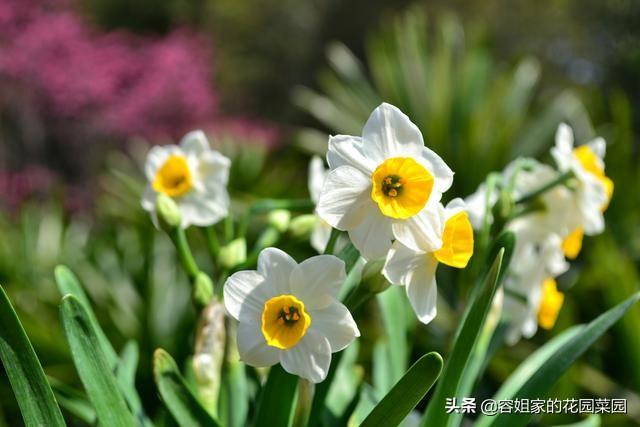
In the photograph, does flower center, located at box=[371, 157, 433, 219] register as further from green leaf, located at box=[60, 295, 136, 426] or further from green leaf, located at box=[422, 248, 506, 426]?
green leaf, located at box=[60, 295, 136, 426]

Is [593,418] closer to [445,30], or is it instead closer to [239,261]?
[239,261]

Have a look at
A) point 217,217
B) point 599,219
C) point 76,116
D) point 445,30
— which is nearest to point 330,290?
point 217,217

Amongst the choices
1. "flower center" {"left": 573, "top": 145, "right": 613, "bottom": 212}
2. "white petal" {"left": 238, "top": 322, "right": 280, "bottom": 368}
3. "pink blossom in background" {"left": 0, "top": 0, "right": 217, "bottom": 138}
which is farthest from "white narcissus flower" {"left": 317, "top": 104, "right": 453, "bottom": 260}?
"pink blossom in background" {"left": 0, "top": 0, "right": 217, "bottom": 138}

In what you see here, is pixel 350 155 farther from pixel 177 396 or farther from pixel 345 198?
pixel 177 396

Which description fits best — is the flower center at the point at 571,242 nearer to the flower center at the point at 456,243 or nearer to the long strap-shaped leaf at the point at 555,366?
the long strap-shaped leaf at the point at 555,366

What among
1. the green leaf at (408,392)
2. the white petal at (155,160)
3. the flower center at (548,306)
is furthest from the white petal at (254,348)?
the flower center at (548,306)

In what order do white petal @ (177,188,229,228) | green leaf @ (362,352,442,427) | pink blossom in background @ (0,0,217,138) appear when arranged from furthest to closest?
pink blossom in background @ (0,0,217,138) → white petal @ (177,188,229,228) → green leaf @ (362,352,442,427)
